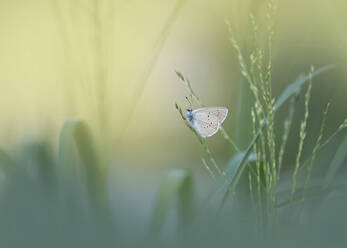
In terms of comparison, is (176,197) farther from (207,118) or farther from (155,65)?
(155,65)

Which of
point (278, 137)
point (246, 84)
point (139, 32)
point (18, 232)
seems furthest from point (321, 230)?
point (139, 32)

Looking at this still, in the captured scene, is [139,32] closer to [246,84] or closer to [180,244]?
[246,84]

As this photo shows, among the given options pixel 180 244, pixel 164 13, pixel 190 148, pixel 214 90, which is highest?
pixel 164 13

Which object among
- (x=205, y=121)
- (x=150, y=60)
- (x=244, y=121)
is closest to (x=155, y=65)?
(x=150, y=60)

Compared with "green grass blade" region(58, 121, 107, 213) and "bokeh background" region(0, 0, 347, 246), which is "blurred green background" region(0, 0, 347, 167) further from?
"green grass blade" region(58, 121, 107, 213)

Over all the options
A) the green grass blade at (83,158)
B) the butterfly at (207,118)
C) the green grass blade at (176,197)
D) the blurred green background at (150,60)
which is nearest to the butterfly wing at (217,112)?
the butterfly at (207,118)
